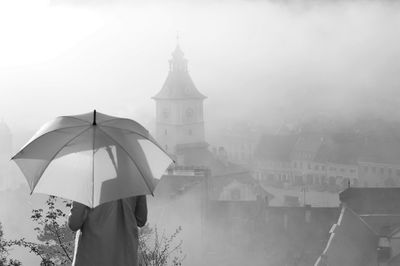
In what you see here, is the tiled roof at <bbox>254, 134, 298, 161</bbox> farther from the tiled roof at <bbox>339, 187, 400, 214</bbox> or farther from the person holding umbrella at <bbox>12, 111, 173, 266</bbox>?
the person holding umbrella at <bbox>12, 111, 173, 266</bbox>

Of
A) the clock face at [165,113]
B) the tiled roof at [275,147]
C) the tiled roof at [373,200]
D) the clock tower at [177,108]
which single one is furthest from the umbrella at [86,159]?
the clock face at [165,113]

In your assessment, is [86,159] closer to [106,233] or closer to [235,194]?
[106,233]

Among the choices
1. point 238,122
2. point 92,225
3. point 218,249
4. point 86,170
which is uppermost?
point 238,122

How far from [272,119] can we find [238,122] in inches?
68.3

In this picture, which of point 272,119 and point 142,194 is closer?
point 142,194

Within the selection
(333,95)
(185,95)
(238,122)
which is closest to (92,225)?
(185,95)

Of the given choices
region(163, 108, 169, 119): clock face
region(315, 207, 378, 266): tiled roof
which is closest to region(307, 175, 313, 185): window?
region(163, 108, 169, 119): clock face

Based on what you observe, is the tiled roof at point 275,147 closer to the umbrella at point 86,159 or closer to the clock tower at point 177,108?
the clock tower at point 177,108

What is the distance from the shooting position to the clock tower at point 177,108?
33.7 m

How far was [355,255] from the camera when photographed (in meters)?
12.9

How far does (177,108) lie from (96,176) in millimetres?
31558

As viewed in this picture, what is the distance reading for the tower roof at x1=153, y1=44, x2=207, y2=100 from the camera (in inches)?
1321

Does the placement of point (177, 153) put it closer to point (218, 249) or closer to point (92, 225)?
point (218, 249)

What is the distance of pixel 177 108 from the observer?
1337 inches
